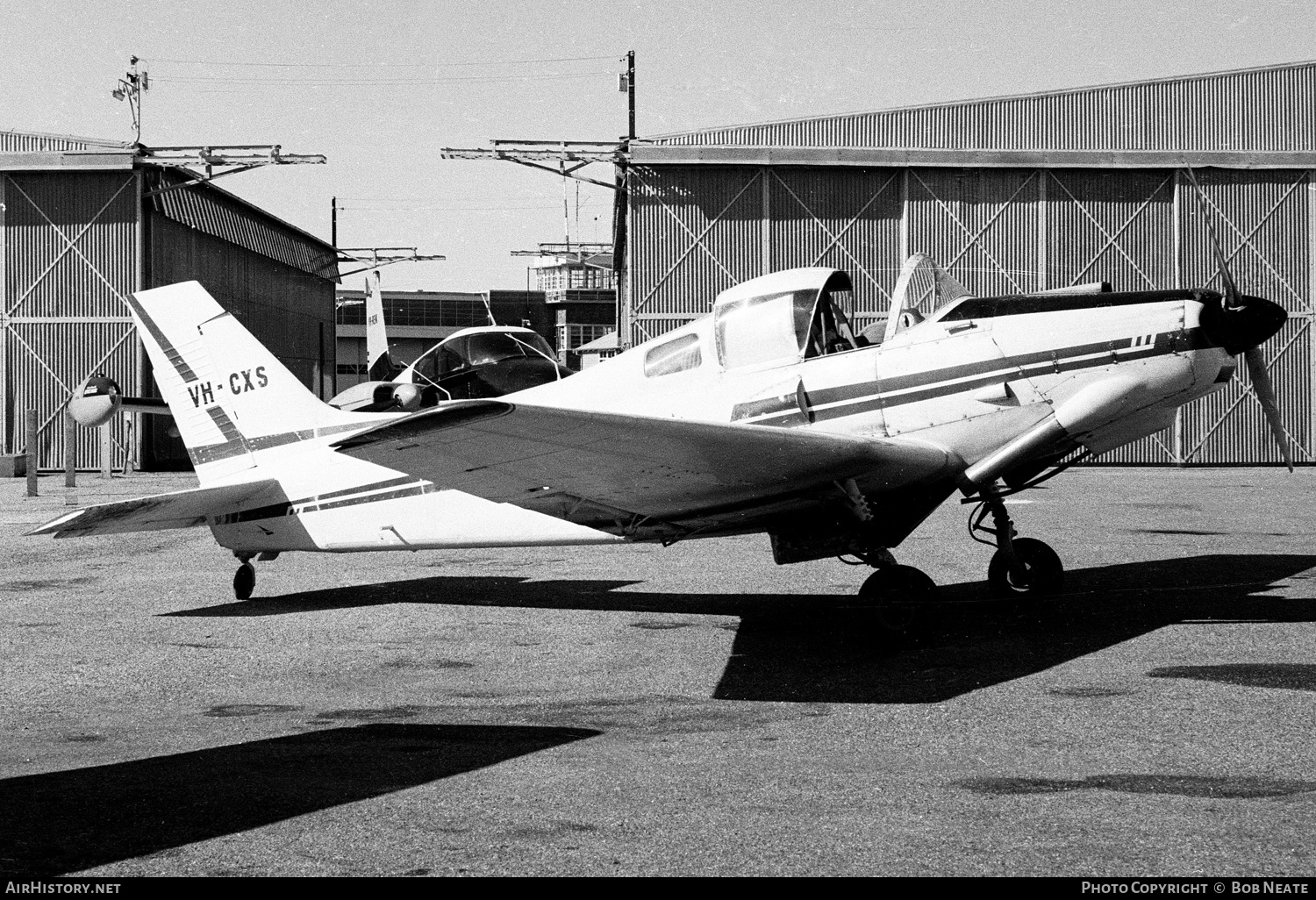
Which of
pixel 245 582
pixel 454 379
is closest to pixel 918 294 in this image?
pixel 245 582

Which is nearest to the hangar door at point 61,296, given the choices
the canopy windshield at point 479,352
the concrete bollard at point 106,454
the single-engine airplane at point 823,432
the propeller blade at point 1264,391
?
the concrete bollard at point 106,454


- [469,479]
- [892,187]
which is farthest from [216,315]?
[892,187]

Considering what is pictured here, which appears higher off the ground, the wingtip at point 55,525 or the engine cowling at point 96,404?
the engine cowling at point 96,404

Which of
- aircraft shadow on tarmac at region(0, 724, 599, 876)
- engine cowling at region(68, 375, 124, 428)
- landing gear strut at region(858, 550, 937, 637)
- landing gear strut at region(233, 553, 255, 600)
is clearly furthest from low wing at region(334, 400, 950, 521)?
engine cowling at region(68, 375, 124, 428)

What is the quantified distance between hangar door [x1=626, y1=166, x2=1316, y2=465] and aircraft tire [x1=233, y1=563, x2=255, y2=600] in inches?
904

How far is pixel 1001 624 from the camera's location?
874 cm

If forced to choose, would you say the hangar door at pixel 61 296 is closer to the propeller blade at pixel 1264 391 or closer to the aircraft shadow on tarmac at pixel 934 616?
the aircraft shadow on tarmac at pixel 934 616

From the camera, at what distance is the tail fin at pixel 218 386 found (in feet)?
33.8

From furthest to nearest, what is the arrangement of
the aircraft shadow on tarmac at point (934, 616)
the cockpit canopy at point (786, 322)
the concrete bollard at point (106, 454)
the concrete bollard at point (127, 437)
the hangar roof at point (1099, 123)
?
the hangar roof at point (1099, 123) → the concrete bollard at point (127, 437) → the concrete bollard at point (106, 454) → the cockpit canopy at point (786, 322) → the aircraft shadow on tarmac at point (934, 616)

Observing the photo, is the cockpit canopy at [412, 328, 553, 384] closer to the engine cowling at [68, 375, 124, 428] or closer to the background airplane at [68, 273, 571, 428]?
the background airplane at [68, 273, 571, 428]

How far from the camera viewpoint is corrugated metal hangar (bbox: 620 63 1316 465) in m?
32.7

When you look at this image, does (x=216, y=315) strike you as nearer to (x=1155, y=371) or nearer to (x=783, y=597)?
(x=783, y=597)

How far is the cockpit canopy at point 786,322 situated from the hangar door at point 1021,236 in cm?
2402

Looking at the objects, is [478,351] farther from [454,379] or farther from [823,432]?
[823,432]
